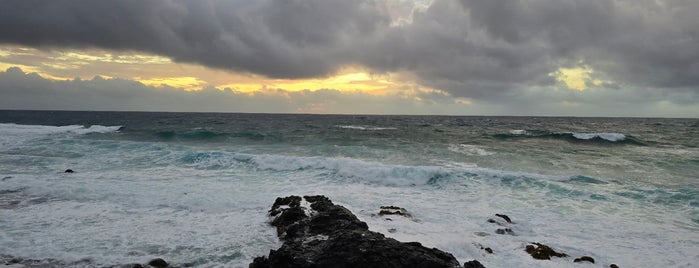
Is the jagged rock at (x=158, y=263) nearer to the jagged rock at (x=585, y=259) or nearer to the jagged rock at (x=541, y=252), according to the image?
the jagged rock at (x=541, y=252)

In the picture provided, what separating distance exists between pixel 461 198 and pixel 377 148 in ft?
51.9

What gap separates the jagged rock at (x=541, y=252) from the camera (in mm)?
8391

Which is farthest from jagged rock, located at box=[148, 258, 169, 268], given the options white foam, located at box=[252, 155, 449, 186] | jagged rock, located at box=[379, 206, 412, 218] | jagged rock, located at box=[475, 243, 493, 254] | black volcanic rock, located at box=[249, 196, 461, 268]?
white foam, located at box=[252, 155, 449, 186]

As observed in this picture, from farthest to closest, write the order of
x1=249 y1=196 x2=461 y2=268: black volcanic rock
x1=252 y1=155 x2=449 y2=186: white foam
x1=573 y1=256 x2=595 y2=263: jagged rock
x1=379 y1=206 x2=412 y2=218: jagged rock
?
x1=252 y1=155 x2=449 y2=186: white foam
x1=379 y1=206 x2=412 y2=218: jagged rock
x1=573 y1=256 x2=595 y2=263: jagged rock
x1=249 y1=196 x2=461 y2=268: black volcanic rock

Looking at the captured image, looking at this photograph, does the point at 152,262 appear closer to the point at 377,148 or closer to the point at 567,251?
the point at 567,251

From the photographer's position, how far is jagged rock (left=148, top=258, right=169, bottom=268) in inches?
298

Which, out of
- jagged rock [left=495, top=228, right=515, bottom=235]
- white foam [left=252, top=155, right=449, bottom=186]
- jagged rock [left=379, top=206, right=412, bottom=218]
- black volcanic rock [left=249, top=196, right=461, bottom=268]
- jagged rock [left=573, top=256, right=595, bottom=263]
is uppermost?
black volcanic rock [left=249, top=196, right=461, bottom=268]

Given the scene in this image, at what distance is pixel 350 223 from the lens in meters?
8.80

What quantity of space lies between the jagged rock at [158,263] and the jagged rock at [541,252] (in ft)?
24.7

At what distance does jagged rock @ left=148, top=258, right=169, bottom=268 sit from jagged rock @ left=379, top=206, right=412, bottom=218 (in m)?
5.91

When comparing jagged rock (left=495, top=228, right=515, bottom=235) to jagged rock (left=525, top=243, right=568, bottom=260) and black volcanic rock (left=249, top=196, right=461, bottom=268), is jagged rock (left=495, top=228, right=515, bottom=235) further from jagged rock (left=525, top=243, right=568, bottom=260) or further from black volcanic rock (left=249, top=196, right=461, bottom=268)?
black volcanic rock (left=249, top=196, right=461, bottom=268)

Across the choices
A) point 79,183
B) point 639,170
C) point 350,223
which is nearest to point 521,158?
point 639,170

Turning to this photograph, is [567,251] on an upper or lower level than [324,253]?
lower

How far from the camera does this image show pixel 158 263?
300 inches
